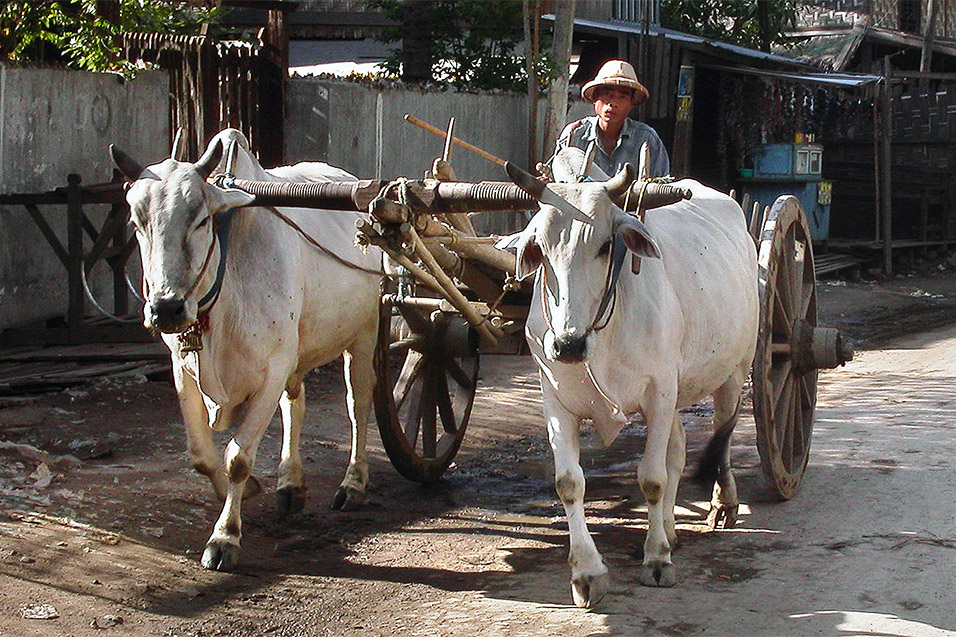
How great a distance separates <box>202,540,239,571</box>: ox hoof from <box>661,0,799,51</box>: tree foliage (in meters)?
15.8

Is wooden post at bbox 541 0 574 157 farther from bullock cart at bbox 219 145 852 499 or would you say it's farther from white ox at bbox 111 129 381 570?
white ox at bbox 111 129 381 570

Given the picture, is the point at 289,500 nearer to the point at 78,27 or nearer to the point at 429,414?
the point at 429,414

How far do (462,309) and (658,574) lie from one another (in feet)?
4.44

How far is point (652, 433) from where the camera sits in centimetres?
488

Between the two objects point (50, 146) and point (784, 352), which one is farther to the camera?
point (50, 146)

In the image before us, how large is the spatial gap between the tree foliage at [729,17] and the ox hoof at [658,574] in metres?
15.6

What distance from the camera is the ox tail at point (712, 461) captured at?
18.9ft

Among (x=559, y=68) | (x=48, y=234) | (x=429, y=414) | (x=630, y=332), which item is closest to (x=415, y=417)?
(x=429, y=414)

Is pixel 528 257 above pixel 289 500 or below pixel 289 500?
above

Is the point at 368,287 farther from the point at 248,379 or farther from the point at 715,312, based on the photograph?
the point at 715,312

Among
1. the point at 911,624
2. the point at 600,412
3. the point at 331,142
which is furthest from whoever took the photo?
the point at 331,142

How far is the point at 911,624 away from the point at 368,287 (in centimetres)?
302

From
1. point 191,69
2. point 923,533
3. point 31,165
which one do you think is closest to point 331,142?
point 191,69

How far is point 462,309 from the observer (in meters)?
5.37
